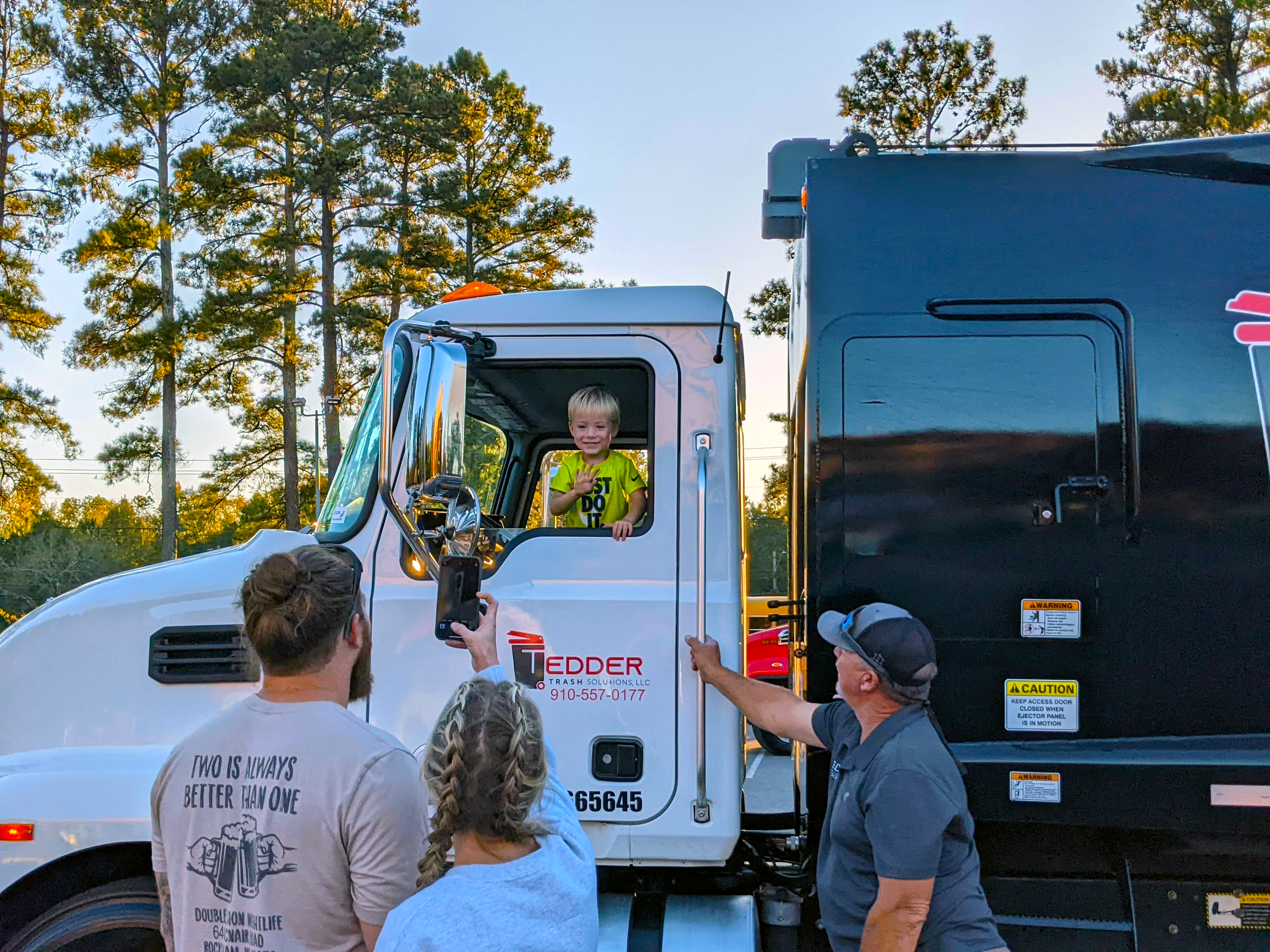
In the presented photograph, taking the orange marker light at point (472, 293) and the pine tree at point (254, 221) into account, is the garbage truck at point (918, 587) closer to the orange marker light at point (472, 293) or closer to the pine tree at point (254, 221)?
the orange marker light at point (472, 293)

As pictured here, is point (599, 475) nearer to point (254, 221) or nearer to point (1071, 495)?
point (1071, 495)

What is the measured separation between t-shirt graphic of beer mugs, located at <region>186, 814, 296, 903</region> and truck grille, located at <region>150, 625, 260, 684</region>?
134 centimetres

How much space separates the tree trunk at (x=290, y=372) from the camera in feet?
97.2

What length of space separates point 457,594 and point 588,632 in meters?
0.51

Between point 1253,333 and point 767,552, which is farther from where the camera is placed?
point 767,552

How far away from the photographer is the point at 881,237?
333 centimetres

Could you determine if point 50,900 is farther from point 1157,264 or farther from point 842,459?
point 1157,264

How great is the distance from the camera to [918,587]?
322 cm

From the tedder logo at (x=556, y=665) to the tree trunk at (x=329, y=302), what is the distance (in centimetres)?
2711

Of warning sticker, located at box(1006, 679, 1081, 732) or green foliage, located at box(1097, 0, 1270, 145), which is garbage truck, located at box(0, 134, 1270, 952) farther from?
green foliage, located at box(1097, 0, 1270, 145)

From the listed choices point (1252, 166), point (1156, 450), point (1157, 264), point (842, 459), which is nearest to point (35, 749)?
point (842, 459)

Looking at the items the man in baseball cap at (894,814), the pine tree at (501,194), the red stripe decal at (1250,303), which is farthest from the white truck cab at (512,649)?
the pine tree at (501,194)

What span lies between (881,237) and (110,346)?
30565mm

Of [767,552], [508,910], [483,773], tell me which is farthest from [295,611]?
[767,552]
